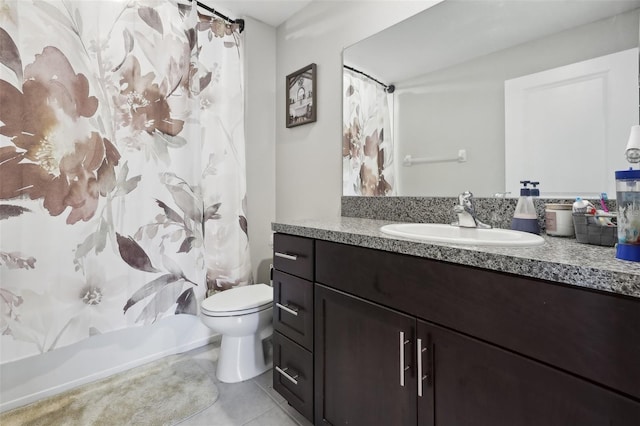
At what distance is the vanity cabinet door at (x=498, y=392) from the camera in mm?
587

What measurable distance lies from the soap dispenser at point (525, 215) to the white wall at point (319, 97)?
983 mm

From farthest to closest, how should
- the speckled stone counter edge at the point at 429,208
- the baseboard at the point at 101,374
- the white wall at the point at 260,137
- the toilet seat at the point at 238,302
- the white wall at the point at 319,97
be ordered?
the white wall at the point at 260,137, the white wall at the point at 319,97, the toilet seat at the point at 238,302, the baseboard at the point at 101,374, the speckled stone counter edge at the point at 429,208

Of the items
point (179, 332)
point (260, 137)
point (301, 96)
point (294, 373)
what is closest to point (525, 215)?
point (294, 373)

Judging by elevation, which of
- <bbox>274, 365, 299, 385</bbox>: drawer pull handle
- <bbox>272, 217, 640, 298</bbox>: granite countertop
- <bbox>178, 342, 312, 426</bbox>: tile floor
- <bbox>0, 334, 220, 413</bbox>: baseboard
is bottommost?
<bbox>178, 342, 312, 426</bbox>: tile floor

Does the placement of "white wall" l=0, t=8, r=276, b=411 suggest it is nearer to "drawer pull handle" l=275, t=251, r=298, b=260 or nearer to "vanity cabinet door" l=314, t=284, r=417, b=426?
"drawer pull handle" l=275, t=251, r=298, b=260

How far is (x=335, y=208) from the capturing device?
1.90 meters

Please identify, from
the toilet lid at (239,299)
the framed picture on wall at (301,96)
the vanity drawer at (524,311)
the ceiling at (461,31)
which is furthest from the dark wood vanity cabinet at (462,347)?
the framed picture on wall at (301,96)

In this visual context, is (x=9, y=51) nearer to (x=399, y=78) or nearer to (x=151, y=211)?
(x=151, y=211)

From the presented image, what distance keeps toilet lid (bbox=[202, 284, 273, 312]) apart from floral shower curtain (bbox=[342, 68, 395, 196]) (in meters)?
0.79

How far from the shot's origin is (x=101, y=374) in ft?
5.50

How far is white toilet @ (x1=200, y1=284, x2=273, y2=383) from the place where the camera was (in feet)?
5.21

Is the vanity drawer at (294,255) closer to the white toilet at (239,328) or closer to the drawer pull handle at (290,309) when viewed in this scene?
the drawer pull handle at (290,309)

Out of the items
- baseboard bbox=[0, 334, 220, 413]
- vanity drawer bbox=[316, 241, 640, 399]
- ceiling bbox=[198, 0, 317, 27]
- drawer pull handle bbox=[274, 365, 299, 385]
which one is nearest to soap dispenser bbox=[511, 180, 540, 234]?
vanity drawer bbox=[316, 241, 640, 399]

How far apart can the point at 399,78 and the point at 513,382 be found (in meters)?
1.41
